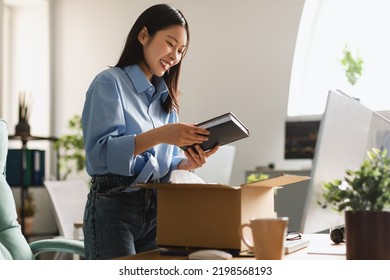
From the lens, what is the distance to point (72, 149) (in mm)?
4410

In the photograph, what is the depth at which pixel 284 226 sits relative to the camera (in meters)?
0.86

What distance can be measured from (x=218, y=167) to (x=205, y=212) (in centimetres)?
173

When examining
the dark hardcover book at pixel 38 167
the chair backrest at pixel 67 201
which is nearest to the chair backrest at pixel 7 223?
the chair backrest at pixel 67 201

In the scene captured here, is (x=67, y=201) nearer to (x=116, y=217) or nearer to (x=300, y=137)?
(x=300, y=137)

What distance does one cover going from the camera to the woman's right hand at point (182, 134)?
105cm

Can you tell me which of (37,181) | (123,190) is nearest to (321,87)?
(123,190)

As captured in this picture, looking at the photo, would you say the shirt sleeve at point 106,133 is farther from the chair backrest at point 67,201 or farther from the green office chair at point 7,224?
the chair backrest at point 67,201

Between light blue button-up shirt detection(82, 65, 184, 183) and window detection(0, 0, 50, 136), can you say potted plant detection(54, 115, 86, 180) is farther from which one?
light blue button-up shirt detection(82, 65, 184, 183)

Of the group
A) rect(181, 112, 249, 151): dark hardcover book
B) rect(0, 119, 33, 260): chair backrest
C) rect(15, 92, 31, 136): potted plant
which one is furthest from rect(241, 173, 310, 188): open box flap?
rect(15, 92, 31, 136): potted plant

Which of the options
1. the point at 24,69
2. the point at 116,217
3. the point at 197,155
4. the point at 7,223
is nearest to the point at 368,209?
the point at 197,155

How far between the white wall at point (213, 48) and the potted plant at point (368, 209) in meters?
0.63
